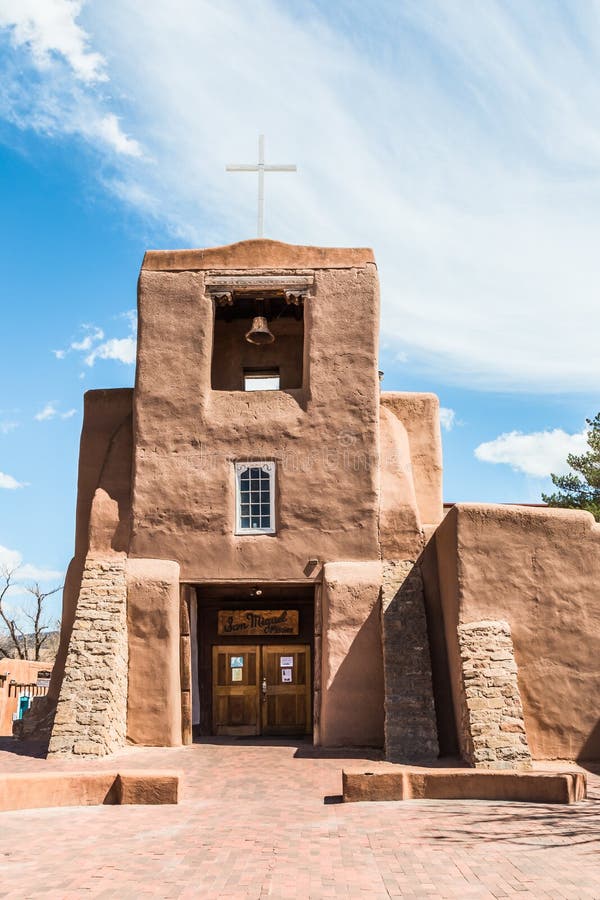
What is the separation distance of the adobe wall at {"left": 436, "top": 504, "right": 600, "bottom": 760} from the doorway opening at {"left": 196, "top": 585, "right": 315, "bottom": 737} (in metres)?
4.97

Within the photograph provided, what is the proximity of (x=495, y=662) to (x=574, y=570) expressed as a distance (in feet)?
7.02

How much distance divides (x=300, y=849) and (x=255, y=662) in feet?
34.1

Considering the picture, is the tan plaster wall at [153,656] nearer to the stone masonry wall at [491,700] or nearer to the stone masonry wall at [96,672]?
the stone masonry wall at [96,672]

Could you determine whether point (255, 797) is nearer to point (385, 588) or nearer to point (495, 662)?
point (495, 662)

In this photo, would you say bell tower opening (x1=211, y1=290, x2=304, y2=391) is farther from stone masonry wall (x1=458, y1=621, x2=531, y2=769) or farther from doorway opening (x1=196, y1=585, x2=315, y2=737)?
stone masonry wall (x1=458, y1=621, x2=531, y2=769)

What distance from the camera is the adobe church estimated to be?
13.7 m

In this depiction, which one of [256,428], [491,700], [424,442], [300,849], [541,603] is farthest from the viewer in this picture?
[424,442]

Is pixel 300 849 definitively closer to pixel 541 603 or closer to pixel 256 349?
pixel 541 603

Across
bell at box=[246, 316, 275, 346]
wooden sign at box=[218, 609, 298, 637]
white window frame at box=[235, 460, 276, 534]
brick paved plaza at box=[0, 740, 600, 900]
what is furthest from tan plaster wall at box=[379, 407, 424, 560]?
brick paved plaza at box=[0, 740, 600, 900]

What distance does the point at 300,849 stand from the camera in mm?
8234

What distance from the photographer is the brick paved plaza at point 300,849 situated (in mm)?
6906

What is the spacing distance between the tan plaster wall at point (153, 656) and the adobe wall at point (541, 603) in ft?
15.9

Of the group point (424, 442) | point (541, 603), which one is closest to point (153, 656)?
point (541, 603)

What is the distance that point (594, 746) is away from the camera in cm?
1329
